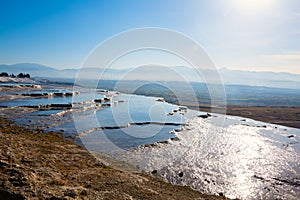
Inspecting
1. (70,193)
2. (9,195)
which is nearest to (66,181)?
(70,193)

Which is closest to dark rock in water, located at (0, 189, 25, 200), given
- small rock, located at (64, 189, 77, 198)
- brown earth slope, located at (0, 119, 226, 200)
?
brown earth slope, located at (0, 119, 226, 200)

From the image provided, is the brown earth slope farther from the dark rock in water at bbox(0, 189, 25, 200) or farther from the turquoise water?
the turquoise water

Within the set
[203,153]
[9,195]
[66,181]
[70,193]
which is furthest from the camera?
[203,153]

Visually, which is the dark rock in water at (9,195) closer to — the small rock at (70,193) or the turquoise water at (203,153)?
the small rock at (70,193)

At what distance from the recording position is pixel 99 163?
19.1 m

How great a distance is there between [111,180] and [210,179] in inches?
371

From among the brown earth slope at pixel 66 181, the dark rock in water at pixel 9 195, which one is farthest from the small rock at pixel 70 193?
the dark rock in water at pixel 9 195

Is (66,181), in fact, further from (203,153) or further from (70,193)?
(203,153)

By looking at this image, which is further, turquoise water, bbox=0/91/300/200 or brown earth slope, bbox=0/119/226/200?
turquoise water, bbox=0/91/300/200

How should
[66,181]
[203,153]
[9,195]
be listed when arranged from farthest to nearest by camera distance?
[203,153]
[66,181]
[9,195]

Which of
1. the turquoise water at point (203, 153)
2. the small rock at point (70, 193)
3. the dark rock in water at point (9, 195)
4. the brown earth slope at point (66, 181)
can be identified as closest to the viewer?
the dark rock in water at point (9, 195)

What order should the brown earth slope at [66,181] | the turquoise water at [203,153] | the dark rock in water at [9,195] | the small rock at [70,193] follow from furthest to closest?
the turquoise water at [203,153]
the small rock at [70,193]
the brown earth slope at [66,181]
the dark rock in water at [9,195]

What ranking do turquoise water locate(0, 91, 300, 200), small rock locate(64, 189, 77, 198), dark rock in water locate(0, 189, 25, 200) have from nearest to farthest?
dark rock in water locate(0, 189, 25, 200) < small rock locate(64, 189, 77, 198) < turquoise water locate(0, 91, 300, 200)

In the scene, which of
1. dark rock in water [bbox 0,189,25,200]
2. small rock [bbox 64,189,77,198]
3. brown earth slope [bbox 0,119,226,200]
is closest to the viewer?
dark rock in water [bbox 0,189,25,200]
